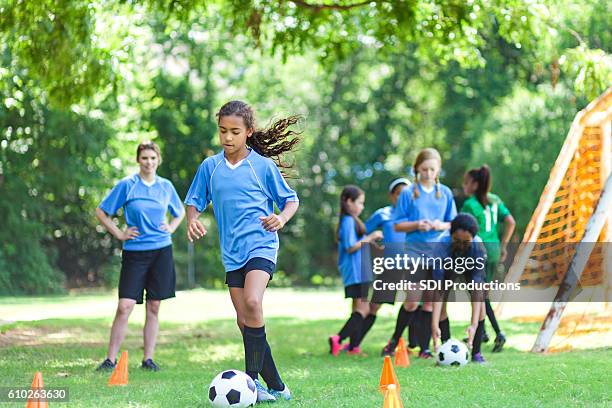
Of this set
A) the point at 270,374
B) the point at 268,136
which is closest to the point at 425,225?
the point at 268,136

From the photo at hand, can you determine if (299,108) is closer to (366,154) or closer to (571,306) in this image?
(366,154)

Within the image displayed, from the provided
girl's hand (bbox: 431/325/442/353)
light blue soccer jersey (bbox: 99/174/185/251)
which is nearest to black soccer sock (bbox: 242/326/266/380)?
light blue soccer jersey (bbox: 99/174/185/251)

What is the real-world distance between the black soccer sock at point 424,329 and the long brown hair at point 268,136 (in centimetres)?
317

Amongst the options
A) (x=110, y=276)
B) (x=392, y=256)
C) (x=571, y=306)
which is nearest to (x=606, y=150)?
(x=571, y=306)

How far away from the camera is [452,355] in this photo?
7.63 m

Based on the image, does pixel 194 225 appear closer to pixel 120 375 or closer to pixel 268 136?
pixel 268 136

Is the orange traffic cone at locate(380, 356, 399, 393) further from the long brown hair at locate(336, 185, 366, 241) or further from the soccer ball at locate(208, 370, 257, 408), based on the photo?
the long brown hair at locate(336, 185, 366, 241)

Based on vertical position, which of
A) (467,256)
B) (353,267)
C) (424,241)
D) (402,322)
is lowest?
(402,322)

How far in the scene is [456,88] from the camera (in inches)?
1321

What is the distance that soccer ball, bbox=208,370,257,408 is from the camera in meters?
5.29

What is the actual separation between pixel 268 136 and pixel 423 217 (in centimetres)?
290

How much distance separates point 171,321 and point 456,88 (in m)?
22.0

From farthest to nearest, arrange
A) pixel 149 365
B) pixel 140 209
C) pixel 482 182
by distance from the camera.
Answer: pixel 482 182 → pixel 140 209 → pixel 149 365

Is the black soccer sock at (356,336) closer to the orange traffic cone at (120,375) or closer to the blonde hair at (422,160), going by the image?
the blonde hair at (422,160)
